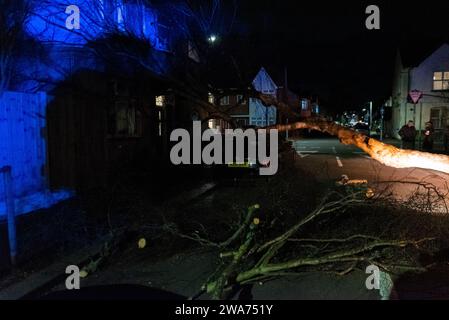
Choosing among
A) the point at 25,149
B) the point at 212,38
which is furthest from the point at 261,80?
the point at 25,149

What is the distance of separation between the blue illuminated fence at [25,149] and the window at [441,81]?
32.8 metres

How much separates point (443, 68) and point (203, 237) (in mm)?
33278

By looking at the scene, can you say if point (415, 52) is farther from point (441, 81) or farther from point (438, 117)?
point (438, 117)

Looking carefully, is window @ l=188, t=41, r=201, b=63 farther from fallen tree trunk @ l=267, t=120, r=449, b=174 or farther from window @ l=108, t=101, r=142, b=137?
fallen tree trunk @ l=267, t=120, r=449, b=174

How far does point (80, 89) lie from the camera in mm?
9703

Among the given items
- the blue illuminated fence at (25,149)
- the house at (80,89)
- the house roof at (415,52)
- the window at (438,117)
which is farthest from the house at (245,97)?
the window at (438,117)

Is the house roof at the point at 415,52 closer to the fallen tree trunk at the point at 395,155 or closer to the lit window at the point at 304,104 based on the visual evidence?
the lit window at the point at 304,104

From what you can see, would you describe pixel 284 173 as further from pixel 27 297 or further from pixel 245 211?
pixel 27 297

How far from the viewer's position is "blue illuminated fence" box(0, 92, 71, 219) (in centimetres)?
753

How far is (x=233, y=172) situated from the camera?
1256 centimetres

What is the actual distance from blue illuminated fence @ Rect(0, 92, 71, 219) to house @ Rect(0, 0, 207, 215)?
0.02m

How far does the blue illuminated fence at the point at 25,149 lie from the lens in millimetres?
7527

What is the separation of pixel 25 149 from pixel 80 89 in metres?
2.22

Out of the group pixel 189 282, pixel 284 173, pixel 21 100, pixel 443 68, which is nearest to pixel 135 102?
pixel 21 100
